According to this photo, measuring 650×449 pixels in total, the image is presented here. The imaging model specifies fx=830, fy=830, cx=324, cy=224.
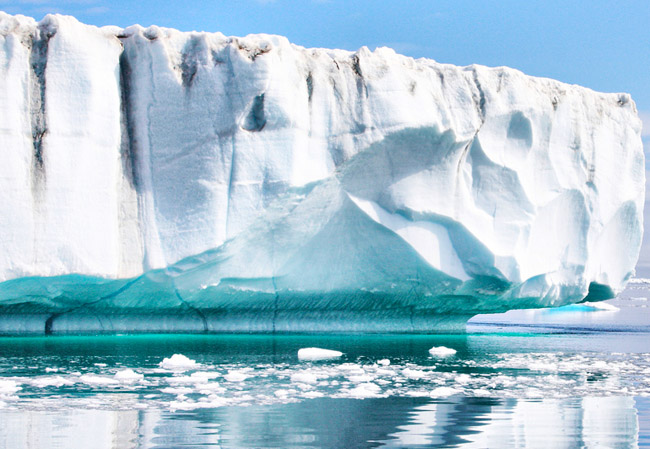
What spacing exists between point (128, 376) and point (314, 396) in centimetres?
173

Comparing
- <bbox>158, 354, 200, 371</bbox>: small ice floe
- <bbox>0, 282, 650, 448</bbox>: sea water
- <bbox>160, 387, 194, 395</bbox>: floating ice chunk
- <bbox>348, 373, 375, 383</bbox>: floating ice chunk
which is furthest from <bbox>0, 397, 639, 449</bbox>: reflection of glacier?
<bbox>158, 354, 200, 371</bbox>: small ice floe

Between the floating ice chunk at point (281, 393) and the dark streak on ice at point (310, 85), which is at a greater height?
the dark streak on ice at point (310, 85)

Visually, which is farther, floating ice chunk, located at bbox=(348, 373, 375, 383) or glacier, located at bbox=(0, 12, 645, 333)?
glacier, located at bbox=(0, 12, 645, 333)

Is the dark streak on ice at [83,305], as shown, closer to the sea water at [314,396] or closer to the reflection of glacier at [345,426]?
the sea water at [314,396]

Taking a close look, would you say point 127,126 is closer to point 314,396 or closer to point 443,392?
point 314,396

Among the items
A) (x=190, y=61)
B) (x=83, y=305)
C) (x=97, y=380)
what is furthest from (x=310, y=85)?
(x=97, y=380)

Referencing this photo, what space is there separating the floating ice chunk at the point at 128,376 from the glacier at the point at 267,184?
2.98 metres

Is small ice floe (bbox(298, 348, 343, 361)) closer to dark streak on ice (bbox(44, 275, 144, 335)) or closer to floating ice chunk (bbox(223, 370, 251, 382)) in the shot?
floating ice chunk (bbox(223, 370, 251, 382))

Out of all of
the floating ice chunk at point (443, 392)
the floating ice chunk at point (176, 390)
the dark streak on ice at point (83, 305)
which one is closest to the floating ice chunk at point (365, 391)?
the floating ice chunk at point (443, 392)

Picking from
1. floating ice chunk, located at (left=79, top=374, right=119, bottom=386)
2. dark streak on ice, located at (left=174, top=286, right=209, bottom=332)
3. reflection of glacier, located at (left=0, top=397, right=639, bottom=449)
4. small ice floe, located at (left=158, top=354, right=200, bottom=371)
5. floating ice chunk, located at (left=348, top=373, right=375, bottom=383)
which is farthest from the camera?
dark streak on ice, located at (left=174, top=286, right=209, bottom=332)

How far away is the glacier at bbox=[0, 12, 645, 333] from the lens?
32.0 ft

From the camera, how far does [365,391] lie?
6125 millimetres

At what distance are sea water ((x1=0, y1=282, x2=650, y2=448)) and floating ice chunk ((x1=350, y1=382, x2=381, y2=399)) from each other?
24 mm

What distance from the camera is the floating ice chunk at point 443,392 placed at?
6082 mm
